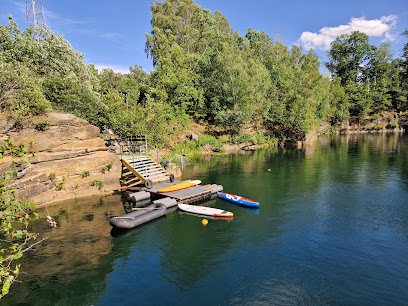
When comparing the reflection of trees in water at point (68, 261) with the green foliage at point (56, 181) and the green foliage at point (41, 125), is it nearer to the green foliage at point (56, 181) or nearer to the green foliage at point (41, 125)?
the green foliage at point (56, 181)

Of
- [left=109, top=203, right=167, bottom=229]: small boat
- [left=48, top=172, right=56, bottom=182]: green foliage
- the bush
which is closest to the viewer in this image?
[left=109, top=203, right=167, bottom=229]: small boat

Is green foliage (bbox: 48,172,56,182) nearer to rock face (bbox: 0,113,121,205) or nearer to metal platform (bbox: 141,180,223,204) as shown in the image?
rock face (bbox: 0,113,121,205)

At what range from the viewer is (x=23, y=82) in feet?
83.5

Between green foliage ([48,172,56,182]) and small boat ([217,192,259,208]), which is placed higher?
green foliage ([48,172,56,182])

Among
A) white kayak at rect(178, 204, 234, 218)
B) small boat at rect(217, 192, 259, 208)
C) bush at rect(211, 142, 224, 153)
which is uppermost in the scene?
bush at rect(211, 142, 224, 153)

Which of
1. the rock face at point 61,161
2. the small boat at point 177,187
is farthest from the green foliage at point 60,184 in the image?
the small boat at point 177,187

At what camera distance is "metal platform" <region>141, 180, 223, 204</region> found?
2669cm

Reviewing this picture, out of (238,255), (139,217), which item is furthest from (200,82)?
(238,255)

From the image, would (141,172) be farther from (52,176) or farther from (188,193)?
(52,176)

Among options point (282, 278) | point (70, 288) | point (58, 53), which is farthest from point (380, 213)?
point (58, 53)

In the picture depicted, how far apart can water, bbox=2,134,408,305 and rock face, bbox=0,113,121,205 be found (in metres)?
2.20

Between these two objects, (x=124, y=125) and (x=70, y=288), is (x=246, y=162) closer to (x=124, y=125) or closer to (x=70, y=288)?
(x=124, y=125)

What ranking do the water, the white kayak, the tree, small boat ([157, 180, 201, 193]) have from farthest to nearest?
the tree
small boat ([157, 180, 201, 193])
the white kayak
the water

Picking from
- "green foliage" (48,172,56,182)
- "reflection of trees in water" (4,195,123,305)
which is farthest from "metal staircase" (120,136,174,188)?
"green foliage" (48,172,56,182)
